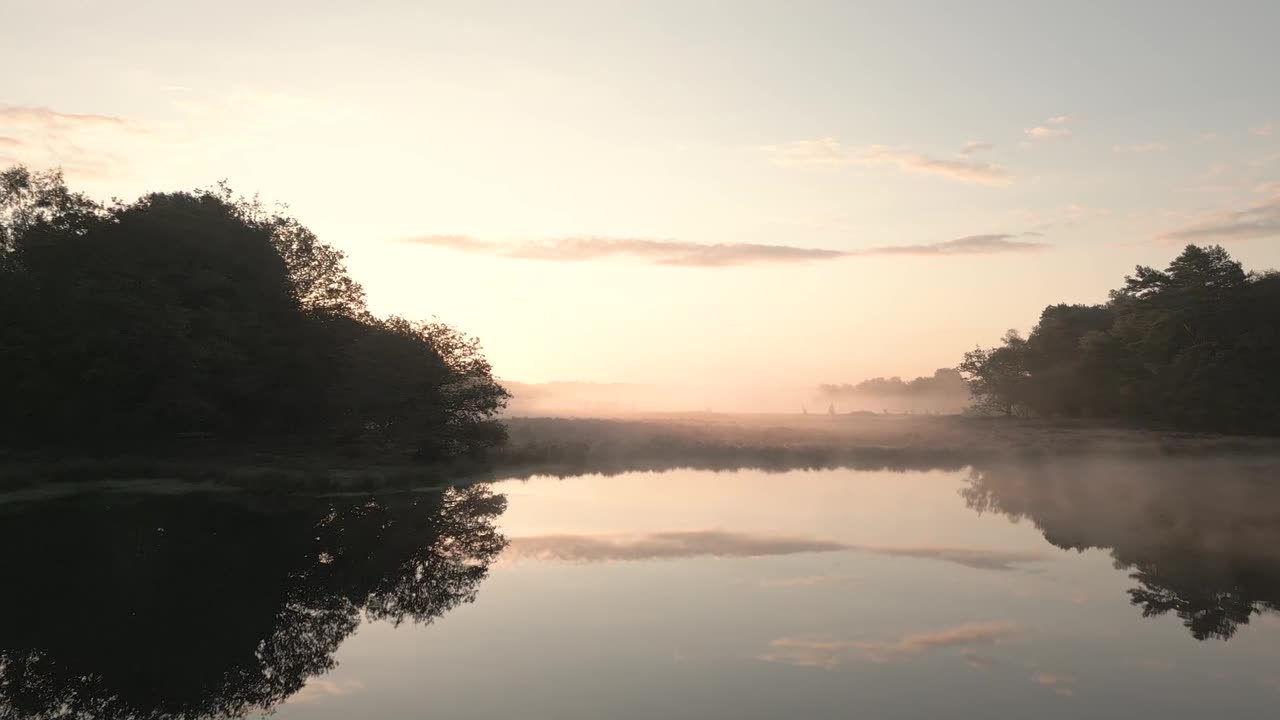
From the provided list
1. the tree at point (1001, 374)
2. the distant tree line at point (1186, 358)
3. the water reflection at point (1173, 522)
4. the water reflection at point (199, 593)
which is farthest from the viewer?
the tree at point (1001, 374)

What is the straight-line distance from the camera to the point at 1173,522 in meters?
32.0

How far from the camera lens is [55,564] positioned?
20.8m

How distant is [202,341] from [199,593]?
34685 mm

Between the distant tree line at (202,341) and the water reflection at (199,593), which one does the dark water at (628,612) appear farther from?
the distant tree line at (202,341)

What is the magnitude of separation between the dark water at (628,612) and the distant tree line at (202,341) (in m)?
15.4

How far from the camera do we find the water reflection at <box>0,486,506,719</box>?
40.8 ft

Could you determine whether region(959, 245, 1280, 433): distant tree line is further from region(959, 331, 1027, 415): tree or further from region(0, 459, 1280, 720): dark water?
region(0, 459, 1280, 720): dark water

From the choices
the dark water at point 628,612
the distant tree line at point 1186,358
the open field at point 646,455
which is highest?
the distant tree line at point 1186,358

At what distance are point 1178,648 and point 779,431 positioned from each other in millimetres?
77135

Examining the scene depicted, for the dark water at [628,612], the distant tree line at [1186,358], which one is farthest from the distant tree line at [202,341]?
the distant tree line at [1186,358]

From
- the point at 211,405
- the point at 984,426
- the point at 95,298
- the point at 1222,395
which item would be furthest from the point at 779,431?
the point at 95,298

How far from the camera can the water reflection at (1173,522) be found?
1891 cm

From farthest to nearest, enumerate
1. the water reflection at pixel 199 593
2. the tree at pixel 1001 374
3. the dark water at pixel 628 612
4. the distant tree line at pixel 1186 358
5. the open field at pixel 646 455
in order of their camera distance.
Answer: the tree at pixel 1001 374 < the distant tree line at pixel 1186 358 < the open field at pixel 646 455 < the water reflection at pixel 199 593 < the dark water at pixel 628 612

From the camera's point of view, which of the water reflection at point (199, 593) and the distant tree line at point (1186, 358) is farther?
the distant tree line at point (1186, 358)
